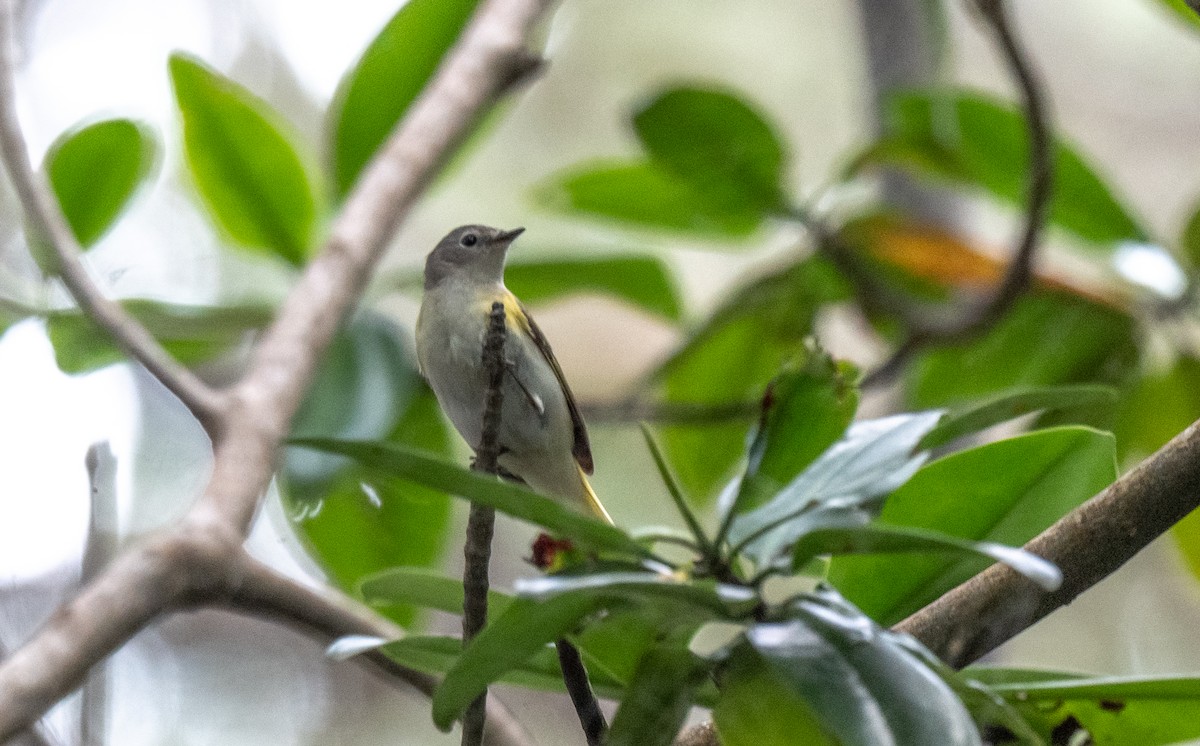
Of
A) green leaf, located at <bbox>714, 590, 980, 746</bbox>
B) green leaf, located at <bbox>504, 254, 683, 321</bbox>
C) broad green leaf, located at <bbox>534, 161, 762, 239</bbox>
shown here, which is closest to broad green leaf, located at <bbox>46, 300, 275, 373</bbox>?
green leaf, located at <bbox>504, 254, 683, 321</bbox>

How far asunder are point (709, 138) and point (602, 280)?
0.27m

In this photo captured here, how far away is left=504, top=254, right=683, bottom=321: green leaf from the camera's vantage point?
1.82 m

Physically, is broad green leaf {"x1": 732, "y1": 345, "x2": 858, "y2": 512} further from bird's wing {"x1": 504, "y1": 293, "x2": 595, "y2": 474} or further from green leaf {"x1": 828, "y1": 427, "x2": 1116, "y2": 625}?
bird's wing {"x1": 504, "y1": 293, "x2": 595, "y2": 474}

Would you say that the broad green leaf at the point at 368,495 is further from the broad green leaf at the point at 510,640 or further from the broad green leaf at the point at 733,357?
the broad green leaf at the point at 510,640

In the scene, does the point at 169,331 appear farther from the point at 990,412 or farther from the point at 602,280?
the point at 990,412

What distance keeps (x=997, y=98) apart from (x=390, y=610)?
1198mm

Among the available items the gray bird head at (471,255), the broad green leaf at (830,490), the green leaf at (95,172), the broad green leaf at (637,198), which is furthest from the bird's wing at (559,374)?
the broad green leaf at (830,490)

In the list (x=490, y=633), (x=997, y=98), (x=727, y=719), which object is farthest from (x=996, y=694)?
(x=997, y=98)

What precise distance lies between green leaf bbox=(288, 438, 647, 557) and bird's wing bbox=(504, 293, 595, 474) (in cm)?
80

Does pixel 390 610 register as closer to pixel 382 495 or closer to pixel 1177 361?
pixel 382 495

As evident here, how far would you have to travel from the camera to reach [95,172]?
1.63 m

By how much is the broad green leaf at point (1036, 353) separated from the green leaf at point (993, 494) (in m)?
0.83

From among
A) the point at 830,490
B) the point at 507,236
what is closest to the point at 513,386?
the point at 507,236

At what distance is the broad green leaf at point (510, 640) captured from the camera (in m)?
0.68
